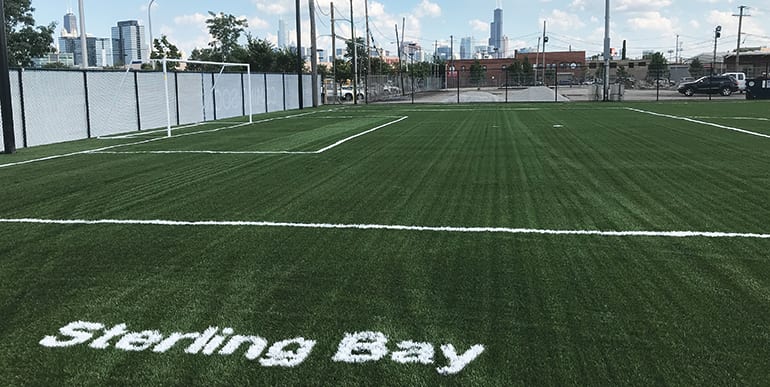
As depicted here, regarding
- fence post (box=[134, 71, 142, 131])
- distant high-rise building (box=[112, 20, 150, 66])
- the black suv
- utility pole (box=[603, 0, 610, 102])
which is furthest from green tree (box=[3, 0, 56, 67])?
the black suv

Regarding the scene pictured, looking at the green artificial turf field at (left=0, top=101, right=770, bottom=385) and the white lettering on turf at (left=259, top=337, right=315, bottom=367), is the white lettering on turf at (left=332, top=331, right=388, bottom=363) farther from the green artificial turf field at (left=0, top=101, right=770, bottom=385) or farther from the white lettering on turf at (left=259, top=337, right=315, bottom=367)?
the white lettering on turf at (left=259, top=337, right=315, bottom=367)

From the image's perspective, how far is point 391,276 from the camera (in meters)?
5.21

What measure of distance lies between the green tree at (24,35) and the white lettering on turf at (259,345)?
159 feet

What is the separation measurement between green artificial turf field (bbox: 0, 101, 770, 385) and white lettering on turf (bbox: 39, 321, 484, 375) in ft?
0.05

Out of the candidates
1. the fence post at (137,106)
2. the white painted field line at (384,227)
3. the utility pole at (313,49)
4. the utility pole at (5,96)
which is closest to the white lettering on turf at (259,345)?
the white painted field line at (384,227)

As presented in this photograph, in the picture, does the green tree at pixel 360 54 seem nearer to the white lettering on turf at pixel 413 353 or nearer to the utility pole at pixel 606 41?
the utility pole at pixel 606 41

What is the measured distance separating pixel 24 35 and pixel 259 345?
51044mm

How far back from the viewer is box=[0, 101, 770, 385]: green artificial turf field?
3672 millimetres

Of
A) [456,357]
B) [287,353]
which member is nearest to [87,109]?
[287,353]

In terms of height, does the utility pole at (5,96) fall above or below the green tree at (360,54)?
below

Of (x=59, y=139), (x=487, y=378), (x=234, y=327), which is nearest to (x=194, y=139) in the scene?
(x=59, y=139)

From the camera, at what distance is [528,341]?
12.8 ft

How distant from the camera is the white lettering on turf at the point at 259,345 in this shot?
146 inches

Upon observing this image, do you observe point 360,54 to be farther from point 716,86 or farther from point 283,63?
point 716,86
